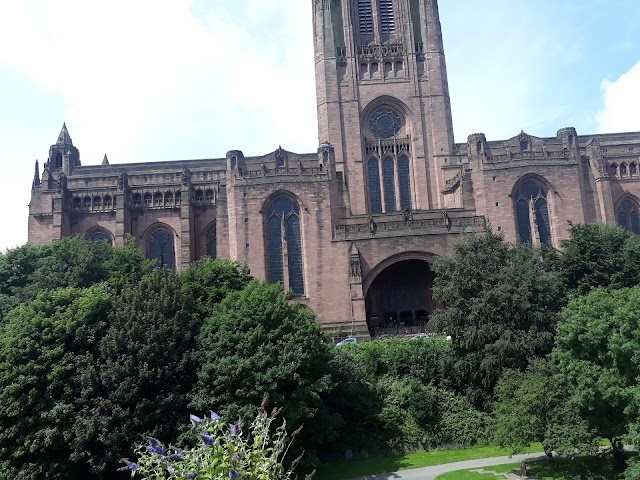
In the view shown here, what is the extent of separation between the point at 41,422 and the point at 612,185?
49450 mm

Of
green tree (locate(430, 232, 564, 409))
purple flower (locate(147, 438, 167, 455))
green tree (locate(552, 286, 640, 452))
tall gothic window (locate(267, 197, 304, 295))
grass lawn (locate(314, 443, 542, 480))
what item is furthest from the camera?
tall gothic window (locate(267, 197, 304, 295))

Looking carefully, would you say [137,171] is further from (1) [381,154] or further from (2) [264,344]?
(2) [264,344]

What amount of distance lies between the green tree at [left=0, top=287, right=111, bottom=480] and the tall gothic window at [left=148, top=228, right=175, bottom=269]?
30767 mm

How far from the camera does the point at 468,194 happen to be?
49.5 meters

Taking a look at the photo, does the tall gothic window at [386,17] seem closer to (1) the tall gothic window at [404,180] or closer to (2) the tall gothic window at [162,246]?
(1) the tall gothic window at [404,180]

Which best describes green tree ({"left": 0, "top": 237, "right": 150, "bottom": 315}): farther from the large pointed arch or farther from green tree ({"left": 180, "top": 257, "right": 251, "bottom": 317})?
the large pointed arch

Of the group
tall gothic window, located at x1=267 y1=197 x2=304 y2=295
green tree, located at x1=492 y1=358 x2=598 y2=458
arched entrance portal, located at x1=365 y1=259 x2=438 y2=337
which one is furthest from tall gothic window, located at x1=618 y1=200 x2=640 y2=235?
green tree, located at x1=492 y1=358 x2=598 y2=458

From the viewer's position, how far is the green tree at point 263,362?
24.6 metres

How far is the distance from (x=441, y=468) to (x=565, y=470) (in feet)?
16.3

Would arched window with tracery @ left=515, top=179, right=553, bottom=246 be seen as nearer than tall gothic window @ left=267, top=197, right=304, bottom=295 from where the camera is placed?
No

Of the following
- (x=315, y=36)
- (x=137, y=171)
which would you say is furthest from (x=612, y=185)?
(x=137, y=171)

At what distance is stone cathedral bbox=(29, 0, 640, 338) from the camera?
152ft

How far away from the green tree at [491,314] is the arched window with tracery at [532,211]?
15.8 meters

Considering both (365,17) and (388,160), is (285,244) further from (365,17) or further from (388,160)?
(365,17)
